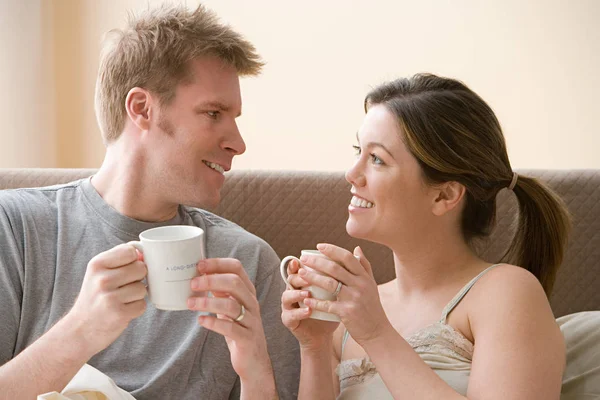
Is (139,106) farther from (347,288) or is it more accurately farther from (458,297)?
(458,297)

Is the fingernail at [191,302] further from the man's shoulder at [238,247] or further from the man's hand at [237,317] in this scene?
the man's shoulder at [238,247]

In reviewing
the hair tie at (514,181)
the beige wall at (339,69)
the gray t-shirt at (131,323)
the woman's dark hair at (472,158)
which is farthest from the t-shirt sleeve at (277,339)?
the beige wall at (339,69)

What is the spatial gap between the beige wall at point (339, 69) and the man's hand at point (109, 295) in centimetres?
197

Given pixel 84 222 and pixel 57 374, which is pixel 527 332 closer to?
pixel 57 374

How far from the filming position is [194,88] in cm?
160

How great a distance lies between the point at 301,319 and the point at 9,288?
61 cm

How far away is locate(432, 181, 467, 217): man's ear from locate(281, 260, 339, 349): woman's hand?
33 cm

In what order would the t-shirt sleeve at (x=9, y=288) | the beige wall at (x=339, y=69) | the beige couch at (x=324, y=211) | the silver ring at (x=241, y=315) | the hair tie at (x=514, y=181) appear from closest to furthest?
the silver ring at (x=241, y=315)
the t-shirt sleeve at (x=9, y=288)
the hair tie at (x=514, y=181)
the beige couch at (x=324, y=211)
the beige wall at (x=339, y=69)

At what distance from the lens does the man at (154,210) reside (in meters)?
1.52

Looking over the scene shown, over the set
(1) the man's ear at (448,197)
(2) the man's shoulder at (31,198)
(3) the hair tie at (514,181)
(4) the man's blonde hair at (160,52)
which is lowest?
(2) the man's shoulder at (31,198)

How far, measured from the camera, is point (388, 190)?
1.49m

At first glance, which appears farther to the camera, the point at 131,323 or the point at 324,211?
the point at 324,211

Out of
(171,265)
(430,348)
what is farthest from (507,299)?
(171,265)

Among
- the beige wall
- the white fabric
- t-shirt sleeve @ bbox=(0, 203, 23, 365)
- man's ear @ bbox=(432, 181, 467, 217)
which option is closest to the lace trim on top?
man's ear @ bbox=(432, 181, 467, 217)
